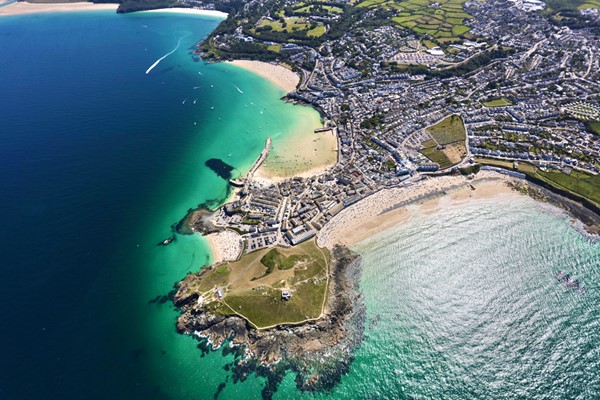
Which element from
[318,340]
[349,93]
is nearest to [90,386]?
[318,340]

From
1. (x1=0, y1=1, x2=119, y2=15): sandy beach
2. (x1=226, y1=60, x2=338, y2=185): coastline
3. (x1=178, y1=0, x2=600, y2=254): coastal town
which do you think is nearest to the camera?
(x1=178, y1=0, x2=600, y2=254): coastal town

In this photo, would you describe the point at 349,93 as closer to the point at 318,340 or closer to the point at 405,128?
the point at 405,128

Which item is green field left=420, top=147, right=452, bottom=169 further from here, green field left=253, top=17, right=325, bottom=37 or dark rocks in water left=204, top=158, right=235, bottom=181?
green field left=253, top=17, right=325, bottom=37

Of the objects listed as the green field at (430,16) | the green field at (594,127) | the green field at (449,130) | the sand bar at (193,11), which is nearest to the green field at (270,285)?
the green field at (449,130)

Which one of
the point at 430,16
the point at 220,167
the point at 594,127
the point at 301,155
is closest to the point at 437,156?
the point at 301,155

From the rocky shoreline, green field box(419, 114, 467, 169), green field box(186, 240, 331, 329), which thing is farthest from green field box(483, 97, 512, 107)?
the rocky shoreline
